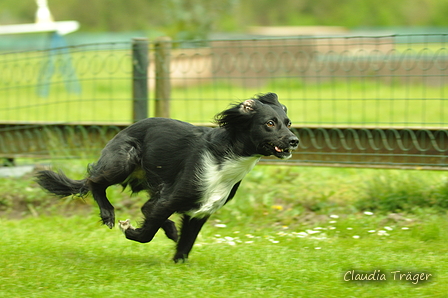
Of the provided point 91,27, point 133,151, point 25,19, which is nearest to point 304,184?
point 133,151

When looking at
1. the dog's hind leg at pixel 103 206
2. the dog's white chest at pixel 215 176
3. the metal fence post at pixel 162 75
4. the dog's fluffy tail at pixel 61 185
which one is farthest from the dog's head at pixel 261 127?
the metal fence post at pixel 162 75

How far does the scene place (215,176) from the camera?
13.1 feet

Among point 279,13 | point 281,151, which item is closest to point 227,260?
point 281,151

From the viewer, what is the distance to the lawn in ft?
11.9

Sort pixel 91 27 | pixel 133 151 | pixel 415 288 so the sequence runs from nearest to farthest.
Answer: pixel 415 288 → pixel 133 151 → pixel 91 27

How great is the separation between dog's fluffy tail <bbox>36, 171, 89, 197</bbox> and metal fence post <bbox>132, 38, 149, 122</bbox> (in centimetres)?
222

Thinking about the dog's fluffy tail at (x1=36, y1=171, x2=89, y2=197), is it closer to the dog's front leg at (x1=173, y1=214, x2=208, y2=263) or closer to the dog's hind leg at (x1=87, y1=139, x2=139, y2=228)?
the dog's hind leg at (x1=87, y1=139, x2=139, y2=228)

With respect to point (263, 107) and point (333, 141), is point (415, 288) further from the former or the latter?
point (333, 141)

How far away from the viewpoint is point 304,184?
660 cm

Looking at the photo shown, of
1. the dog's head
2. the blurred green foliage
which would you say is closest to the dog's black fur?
the dog's head

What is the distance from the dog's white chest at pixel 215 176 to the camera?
3.99m

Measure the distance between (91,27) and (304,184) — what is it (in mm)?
35515

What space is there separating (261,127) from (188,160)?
1.97 ft

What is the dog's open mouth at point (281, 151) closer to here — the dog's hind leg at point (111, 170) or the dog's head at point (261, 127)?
the dog's head at point (261, 127)
